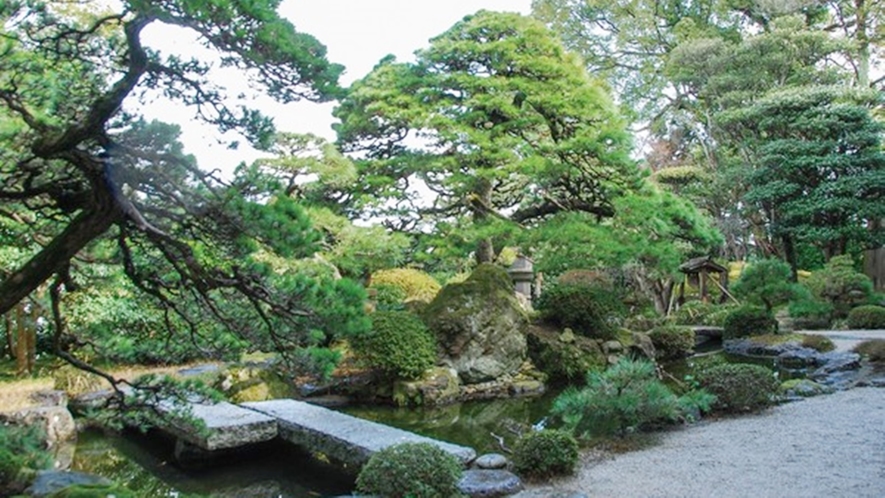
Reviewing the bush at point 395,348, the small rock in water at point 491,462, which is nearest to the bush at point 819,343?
the bush at point 395,348

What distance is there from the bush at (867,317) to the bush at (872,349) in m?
3.21

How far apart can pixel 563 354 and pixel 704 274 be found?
8.92 metres

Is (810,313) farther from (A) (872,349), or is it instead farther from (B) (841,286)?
(A) (872,349)

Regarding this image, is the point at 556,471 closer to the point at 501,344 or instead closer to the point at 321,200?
the point at 501,344

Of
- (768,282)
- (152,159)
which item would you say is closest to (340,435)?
(152,159)

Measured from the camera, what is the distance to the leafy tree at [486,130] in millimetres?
8727

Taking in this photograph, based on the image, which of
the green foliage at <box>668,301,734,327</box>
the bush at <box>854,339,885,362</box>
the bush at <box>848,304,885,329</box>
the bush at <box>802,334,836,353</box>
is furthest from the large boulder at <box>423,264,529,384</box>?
the bush at <box>848,304,885,329</box>

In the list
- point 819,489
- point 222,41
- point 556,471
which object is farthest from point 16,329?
point 819,489

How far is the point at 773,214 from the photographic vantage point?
1628cm

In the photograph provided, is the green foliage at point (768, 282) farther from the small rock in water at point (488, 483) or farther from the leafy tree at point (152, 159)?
the leafy tree at point (152, 159)

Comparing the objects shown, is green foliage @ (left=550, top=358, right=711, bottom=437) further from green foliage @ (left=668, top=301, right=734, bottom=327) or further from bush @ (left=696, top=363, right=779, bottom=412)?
green foliage @ (left=668, top=301, right=734, bottom=327)

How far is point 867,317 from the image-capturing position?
12.7 m

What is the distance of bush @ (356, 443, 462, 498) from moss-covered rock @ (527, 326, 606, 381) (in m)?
5.81

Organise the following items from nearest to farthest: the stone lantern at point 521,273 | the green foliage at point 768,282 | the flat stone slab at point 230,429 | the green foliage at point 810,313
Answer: the flat stone slab at point 230,429 < the green foliage at point 768,282 < the green foliage at point 810,313 < the stone lantern at point 521,273
